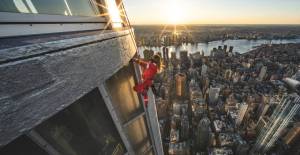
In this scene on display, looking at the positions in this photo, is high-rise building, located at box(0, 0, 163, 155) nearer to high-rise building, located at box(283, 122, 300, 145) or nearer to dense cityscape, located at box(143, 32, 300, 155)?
dense cityscape, located at box(143, 32, 300, 155)

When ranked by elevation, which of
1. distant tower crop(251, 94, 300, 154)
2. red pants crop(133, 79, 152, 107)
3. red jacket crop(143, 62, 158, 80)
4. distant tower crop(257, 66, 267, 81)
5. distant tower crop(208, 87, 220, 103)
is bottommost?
distant tower crop(257, 66, 267, 81)

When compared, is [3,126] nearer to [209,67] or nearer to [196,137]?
[196,137]

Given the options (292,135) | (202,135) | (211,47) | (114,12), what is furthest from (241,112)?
(211,47)

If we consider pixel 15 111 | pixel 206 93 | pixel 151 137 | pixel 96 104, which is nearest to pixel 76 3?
pixel 96 104

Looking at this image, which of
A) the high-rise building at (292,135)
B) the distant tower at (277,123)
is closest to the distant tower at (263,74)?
the high-rise building at (292,135)

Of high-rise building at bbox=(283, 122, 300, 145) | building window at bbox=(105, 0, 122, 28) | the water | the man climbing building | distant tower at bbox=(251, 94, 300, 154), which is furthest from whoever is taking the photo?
the water

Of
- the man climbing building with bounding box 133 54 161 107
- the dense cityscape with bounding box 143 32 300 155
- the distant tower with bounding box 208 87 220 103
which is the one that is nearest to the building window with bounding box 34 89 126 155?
the man climbing building with bounding box 133 54 161 107

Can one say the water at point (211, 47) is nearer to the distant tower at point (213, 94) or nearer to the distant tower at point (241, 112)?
the distant tower at point (213, 94)
